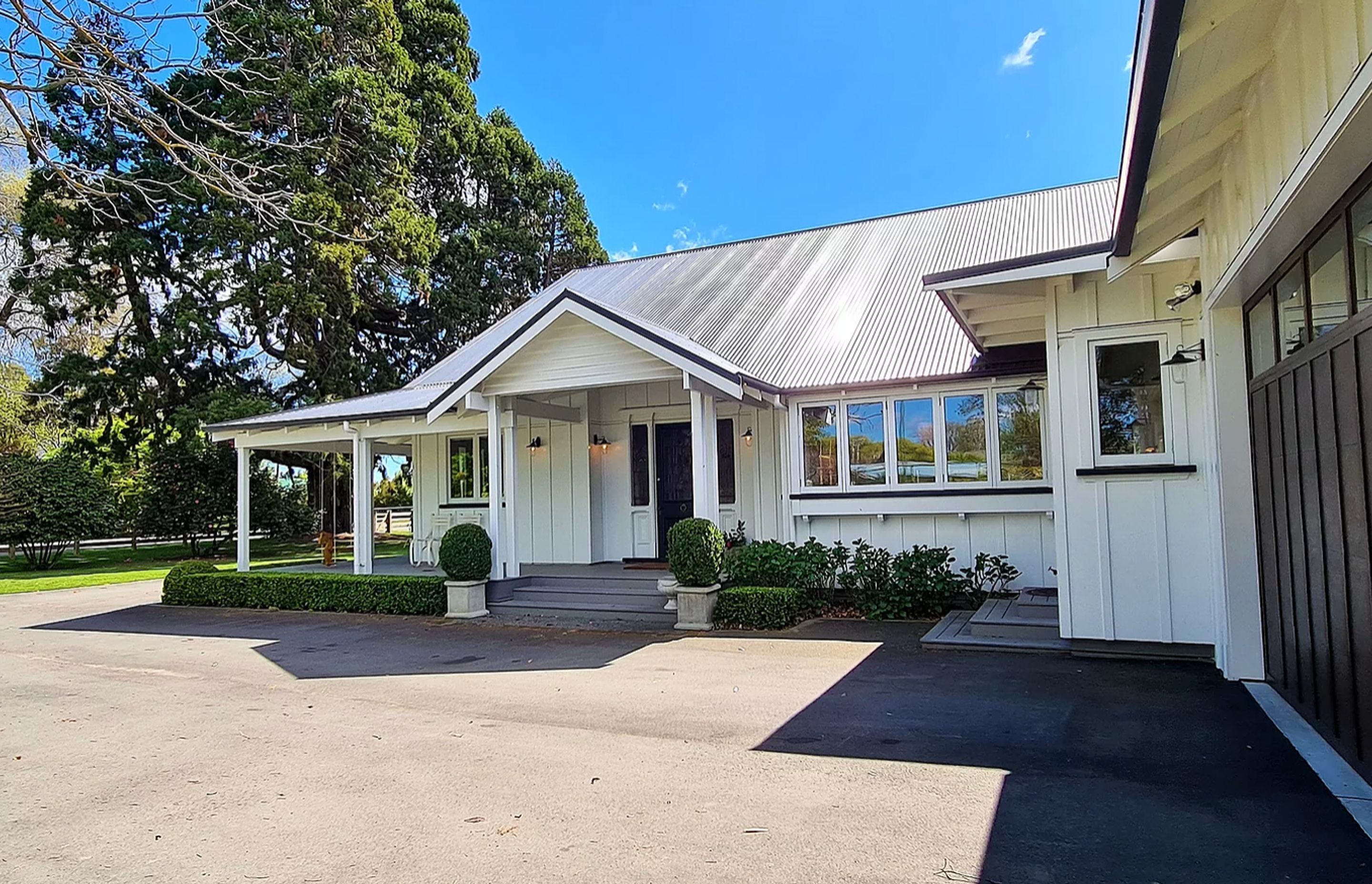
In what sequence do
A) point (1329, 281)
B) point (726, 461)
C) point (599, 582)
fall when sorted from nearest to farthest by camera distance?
1. point (1329, 281)
2. point (599, 582)
3. point (726, 461)

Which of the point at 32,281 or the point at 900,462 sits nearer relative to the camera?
the point at 900,462

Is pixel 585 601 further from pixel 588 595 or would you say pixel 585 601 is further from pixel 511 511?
pixel 511 511

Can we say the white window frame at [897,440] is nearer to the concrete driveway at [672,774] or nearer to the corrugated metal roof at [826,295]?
the corrugated metal roof at [826,295]

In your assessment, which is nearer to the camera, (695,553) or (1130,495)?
(1130,495)

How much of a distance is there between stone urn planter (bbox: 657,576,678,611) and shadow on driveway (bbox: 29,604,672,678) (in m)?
0.78

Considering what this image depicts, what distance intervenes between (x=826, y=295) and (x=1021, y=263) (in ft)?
25.0

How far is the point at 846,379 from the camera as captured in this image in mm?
10992

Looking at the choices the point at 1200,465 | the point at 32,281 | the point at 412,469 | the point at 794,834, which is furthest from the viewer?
the point at 32,281

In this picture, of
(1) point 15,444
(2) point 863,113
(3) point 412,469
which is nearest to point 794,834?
(3) point 412,469

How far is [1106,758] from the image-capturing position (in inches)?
183

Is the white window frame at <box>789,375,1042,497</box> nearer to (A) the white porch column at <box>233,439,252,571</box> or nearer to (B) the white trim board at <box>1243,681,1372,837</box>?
(B) the white trim board at <box>1243,681,1372,837</box>

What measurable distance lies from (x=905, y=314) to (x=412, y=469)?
31.6 ft

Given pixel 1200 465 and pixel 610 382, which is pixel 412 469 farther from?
pixel 1200 465

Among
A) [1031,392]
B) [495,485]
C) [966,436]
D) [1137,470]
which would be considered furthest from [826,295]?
[1137,470]
